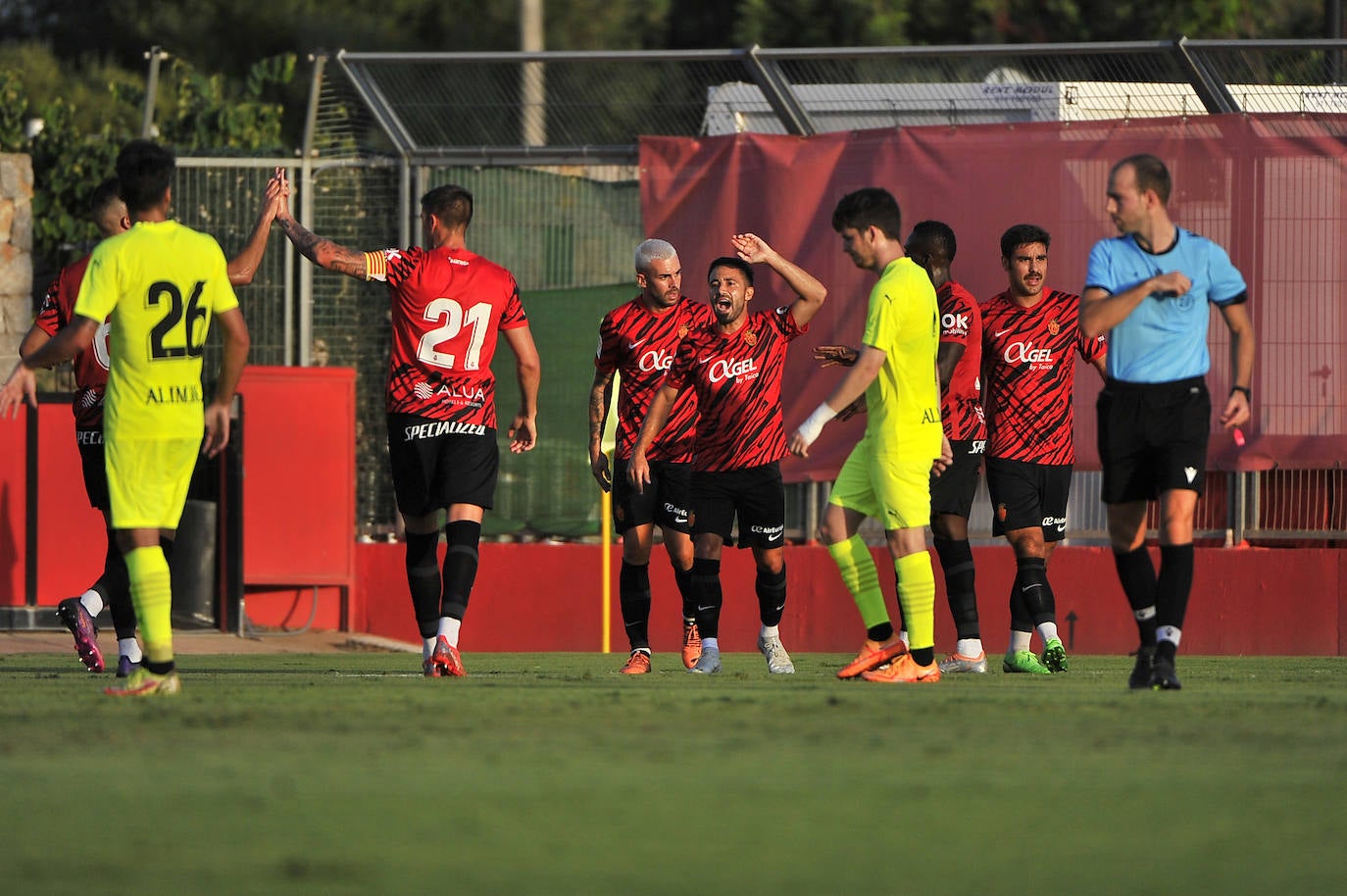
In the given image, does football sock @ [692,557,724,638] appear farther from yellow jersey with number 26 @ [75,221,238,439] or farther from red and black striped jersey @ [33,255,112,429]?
yellow jersey with number 26 @ [75,221,238,439]

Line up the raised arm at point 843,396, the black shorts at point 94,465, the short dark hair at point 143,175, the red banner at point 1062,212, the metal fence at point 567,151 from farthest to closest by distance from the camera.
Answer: the metal fence at point 567,151 < the red banner at point 1062,212 < the black shorts at point 94,465 < the raised arm at point 843,396 < the short dark hair at point 143,175

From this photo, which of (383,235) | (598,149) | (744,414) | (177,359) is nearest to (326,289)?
(383,235)

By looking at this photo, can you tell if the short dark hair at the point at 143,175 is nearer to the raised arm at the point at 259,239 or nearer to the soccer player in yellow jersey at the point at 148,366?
the soccer player in yellow jersey at the point at 148,366

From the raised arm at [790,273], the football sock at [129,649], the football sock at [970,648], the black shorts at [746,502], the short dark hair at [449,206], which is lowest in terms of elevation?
the football sock at [970,648]

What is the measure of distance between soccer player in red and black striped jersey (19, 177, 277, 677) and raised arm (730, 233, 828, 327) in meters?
2.03

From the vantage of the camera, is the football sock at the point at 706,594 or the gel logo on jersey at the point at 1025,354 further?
the gel logo on jersey at the point at 1025,354

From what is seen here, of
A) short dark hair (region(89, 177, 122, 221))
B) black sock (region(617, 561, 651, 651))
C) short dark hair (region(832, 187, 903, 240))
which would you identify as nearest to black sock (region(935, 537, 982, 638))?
black sock (region(617, 561, 651, 651))

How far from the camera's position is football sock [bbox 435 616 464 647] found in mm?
8328

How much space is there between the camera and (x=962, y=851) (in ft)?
→ 12.8

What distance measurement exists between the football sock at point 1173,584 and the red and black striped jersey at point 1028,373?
8.53 feet

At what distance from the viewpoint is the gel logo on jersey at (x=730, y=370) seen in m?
9.18

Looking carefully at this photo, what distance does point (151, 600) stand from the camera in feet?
22.6

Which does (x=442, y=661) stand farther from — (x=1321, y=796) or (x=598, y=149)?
(x=598, y=149)

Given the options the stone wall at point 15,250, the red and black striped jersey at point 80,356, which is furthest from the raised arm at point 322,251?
the stone wall at point 15,250
